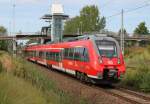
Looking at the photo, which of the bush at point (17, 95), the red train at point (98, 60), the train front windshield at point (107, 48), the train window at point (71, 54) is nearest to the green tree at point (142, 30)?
the train window at point (71, 54)

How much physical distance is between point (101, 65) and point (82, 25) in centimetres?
12375

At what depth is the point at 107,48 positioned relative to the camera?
84.8 ft

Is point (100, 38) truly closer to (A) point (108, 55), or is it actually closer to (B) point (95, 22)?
(A) point (108, 55)

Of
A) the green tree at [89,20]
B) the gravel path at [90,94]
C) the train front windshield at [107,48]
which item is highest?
the green tree at [89,20]

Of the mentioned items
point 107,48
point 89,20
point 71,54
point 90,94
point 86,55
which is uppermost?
point 89,20

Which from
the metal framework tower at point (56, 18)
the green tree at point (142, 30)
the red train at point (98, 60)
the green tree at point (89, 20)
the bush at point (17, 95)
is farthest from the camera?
the green tree at point (142, 30)

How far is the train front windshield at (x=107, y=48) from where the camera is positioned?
83.9 feet

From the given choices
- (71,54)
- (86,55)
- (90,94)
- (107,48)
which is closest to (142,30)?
(71,54)

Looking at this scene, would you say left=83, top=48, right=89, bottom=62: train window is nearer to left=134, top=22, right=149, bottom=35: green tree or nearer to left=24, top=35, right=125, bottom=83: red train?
left=24, top=35, right=125, bottom=83: red train

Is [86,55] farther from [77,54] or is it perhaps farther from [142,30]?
[142,30]

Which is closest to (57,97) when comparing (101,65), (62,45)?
(101,65)

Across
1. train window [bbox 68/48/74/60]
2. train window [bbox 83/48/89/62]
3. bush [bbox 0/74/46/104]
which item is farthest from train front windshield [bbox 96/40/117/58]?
bush [bbox 0/74/46/104]

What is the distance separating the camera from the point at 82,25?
487ft

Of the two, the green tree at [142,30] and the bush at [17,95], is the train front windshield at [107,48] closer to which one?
the bush at [17,95]
